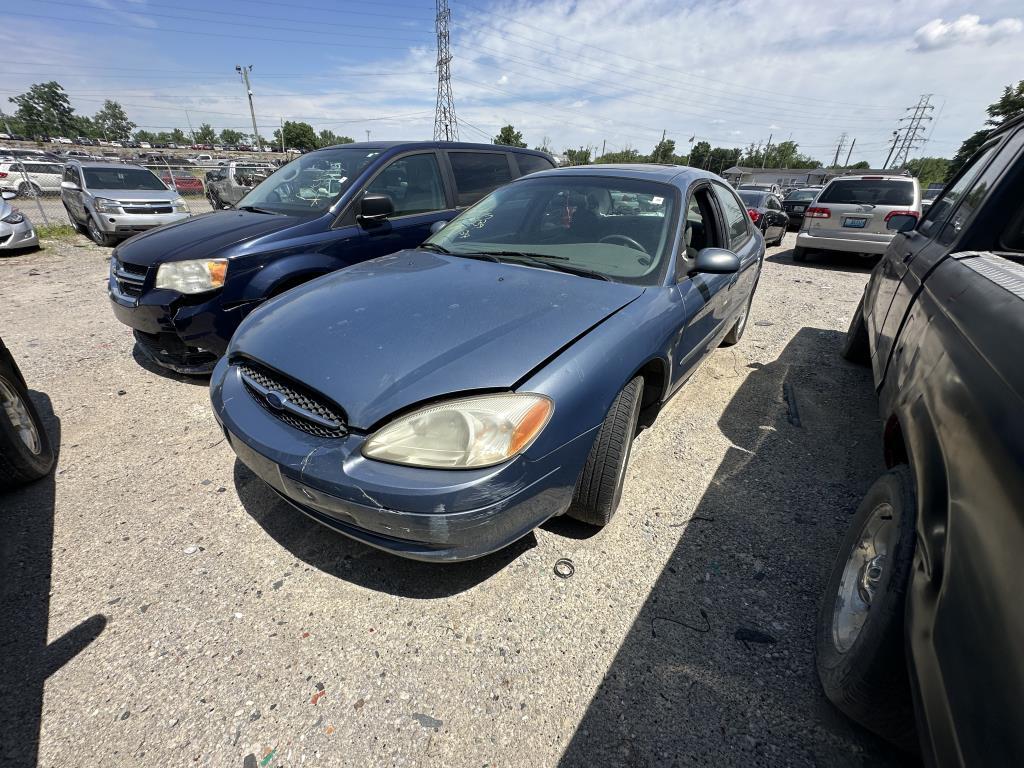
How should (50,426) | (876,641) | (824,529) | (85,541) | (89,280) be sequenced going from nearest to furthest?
(876,641), (85,541), (824,529), (50,426), (89,280)

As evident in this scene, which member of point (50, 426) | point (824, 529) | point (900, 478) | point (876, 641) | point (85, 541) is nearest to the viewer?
point (876, 641)

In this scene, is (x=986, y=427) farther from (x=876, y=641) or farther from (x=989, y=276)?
(x=989, y=276)

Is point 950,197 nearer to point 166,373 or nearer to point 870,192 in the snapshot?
point 166,373

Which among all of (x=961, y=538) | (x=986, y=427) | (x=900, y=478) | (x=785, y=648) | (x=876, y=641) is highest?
(x=986, y=427)

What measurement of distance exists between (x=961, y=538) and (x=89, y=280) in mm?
9212

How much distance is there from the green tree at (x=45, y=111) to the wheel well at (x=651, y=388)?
357 feet

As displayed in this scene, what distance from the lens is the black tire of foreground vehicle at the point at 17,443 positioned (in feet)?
7.22

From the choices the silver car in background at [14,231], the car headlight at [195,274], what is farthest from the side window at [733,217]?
the silver car in background at [14,231]

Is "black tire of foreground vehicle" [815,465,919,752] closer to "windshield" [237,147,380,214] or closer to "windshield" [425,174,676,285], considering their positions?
"windshield" [425,174,676,285]

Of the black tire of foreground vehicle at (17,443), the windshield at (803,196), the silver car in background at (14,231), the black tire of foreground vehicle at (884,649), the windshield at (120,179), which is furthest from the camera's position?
the windshield at (803,196)

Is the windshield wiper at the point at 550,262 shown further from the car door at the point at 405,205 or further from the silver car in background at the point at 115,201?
the silver car in background at the point at 115,201

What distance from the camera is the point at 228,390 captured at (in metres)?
1.99

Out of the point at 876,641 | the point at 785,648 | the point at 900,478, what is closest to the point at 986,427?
the point at 900,478

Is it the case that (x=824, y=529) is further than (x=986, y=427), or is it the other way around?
(x=824, y=529)
